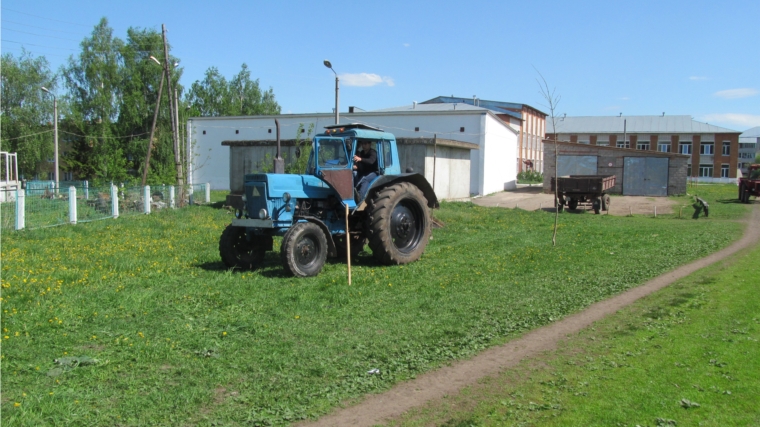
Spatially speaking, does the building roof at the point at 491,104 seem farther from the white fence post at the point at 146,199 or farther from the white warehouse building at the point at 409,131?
the white fence post at the point at 146,199

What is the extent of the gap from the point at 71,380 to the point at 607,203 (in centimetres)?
2561

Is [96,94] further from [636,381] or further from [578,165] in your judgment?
[636,381]

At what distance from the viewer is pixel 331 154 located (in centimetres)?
1112

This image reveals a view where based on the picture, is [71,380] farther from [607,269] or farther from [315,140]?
[607,269]

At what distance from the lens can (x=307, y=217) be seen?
10.3 meters

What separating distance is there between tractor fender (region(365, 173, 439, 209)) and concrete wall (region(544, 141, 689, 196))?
24.5 m

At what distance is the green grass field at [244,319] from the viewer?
5008 mm

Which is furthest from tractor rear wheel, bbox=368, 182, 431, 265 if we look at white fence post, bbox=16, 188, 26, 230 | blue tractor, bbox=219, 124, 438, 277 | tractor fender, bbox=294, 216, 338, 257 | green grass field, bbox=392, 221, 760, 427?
white fence post, bbox=16, 188, 26, 230

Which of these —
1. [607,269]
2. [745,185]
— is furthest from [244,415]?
[745,185]

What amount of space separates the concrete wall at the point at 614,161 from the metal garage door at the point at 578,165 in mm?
265

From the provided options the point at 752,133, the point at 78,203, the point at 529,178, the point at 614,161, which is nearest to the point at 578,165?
the point at 614,161

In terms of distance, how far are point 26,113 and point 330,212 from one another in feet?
159

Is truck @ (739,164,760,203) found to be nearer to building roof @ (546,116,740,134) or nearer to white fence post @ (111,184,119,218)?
white fence post @ (111,184,119,218)

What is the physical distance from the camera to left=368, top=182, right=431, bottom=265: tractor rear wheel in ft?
35.9
